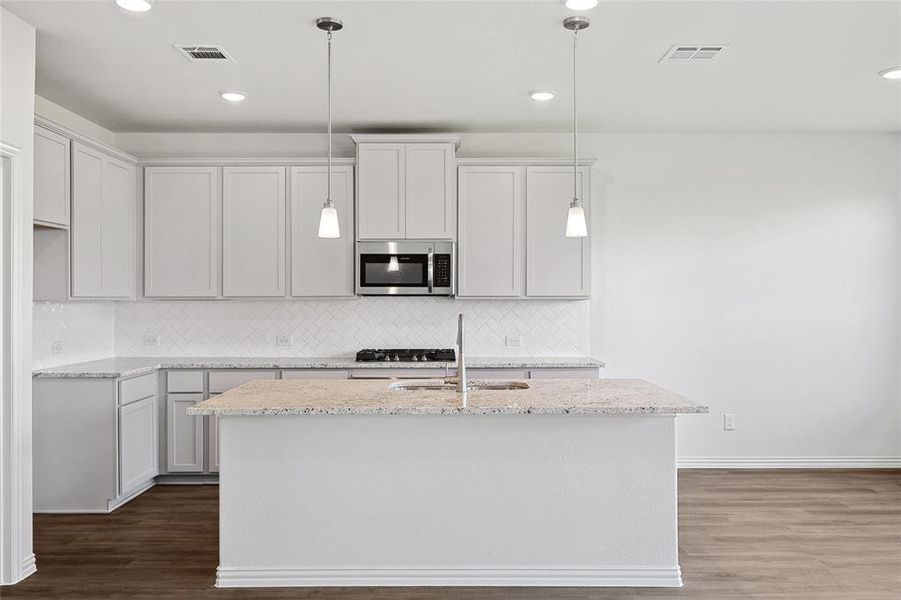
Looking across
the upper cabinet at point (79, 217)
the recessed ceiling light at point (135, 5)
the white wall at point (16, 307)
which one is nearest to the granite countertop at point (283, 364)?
the upper cabinet at point (79, 217)

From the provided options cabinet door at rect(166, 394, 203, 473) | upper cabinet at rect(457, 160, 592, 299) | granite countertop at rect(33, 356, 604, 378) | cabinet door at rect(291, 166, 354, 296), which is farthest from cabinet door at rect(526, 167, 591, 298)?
cabinet door at rect(166, 394, 203, 473)

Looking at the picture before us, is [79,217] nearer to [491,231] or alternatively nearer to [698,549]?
[491,231]

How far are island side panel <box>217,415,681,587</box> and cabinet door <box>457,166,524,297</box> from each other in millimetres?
2097

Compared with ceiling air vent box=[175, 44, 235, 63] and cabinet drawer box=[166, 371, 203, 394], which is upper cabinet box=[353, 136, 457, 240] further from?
cabinet drawer box=[166, 371, 203, 394]

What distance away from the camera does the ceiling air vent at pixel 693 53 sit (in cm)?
355

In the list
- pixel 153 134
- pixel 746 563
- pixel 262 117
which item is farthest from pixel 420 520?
pixel 153 134

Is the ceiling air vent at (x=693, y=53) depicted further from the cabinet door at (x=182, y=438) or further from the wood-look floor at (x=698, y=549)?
the cabinet door at (x=182, y=438)

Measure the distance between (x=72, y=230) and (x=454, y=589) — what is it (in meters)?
3.18

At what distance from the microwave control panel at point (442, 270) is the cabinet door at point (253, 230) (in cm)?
115

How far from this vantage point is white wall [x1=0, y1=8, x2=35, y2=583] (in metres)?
3.06

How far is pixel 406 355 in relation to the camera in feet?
16.5

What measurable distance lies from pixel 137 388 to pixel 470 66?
296cm

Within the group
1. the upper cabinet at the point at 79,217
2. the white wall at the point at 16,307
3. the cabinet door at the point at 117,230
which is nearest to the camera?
the white wall at the point at 16,307

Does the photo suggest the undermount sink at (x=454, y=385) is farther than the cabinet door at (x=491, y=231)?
No
